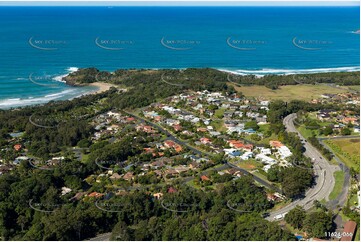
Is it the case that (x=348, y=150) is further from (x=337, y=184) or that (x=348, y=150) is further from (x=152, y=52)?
(x=152, y=52)

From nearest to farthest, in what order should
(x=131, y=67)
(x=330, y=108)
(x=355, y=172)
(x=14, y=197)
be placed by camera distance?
(x=14, y=197) < (x=355, y=172) < (x=330, y=108) < (x=131, y=67)

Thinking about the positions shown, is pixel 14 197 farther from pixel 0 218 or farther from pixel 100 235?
pixel 100 235

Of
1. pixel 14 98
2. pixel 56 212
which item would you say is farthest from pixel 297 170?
pixel 14 98

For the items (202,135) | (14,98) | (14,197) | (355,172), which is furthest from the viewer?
(14,98)

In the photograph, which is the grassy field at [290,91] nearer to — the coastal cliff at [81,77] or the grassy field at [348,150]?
the grassy field at [348,150]

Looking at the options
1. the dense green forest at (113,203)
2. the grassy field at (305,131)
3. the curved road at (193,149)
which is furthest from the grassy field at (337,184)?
the grassy field at (305,131)

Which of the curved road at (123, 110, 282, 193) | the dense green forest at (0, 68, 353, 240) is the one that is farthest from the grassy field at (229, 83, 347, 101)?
the curved road at (123, 110, 282, 193)

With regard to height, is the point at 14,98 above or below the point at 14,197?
below

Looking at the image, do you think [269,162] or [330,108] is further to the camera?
[330,108]
